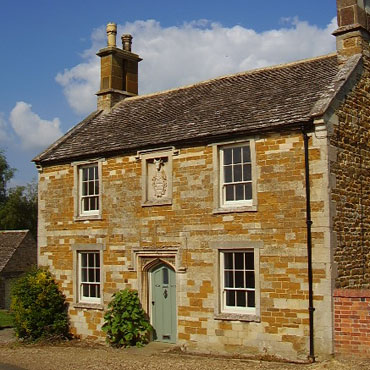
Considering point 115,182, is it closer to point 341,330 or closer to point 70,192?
point 70,192

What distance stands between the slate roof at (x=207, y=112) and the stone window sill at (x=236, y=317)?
4.76m

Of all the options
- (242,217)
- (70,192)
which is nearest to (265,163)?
(242,217)

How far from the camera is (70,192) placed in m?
19.6

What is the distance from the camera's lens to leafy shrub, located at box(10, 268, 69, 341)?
1875 cm

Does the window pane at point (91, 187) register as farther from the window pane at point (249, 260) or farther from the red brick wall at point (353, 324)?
the red brick wall at point (353, 324)

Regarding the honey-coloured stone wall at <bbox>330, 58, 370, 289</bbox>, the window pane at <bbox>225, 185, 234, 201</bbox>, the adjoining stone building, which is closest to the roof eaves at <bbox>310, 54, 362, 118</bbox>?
the adjoining stone building

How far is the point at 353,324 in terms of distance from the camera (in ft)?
43.9

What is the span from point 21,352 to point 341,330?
9.15 metres

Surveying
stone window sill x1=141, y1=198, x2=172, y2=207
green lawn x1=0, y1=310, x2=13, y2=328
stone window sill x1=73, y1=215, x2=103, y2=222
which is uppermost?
stone window sill x1=141, y1=198, x2=172, y2=207

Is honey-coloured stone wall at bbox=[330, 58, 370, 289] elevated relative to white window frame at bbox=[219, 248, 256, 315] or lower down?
elevated

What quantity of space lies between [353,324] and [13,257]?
27.4 m

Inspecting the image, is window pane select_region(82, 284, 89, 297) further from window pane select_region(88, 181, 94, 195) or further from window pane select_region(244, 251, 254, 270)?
window pane select_region(244, 251, 254, 270)

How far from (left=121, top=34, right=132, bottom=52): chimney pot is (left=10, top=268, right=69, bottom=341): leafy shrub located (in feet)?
32.4

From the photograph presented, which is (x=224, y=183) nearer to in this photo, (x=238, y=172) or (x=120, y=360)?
(x=238, y=172)
